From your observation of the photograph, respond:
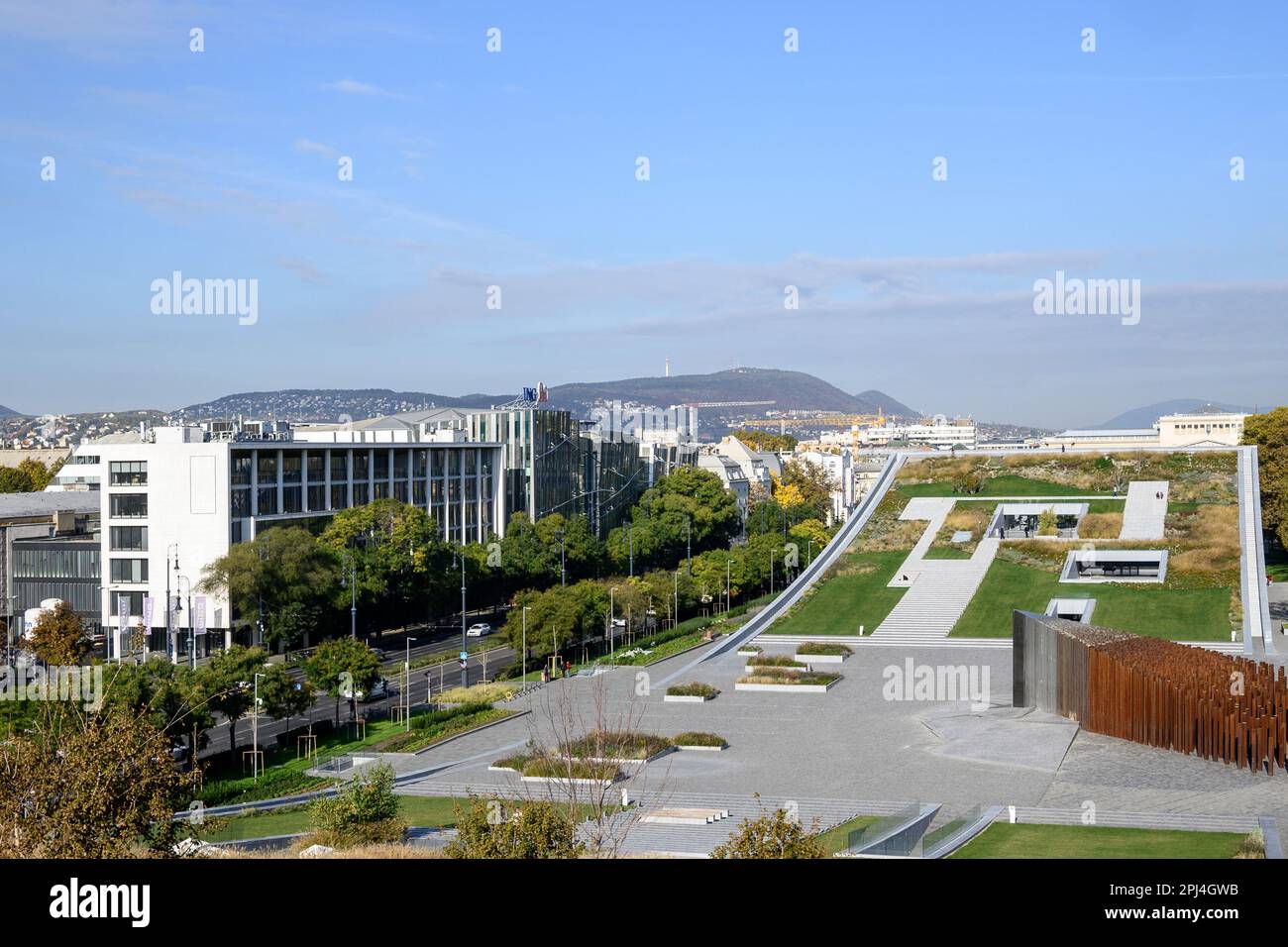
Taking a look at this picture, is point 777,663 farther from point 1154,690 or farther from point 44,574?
point 44,574

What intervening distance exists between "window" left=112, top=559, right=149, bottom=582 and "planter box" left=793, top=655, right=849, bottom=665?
2454cm

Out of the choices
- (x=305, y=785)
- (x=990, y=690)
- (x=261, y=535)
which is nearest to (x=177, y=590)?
(x=261, y=535)

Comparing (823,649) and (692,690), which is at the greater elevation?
(823,649)

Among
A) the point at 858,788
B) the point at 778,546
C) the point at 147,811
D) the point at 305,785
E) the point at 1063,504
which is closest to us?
the point at 147,811

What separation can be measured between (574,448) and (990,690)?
140 feet

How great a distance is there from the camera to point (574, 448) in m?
73.2

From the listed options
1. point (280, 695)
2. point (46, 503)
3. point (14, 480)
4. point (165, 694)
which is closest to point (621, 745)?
point (280, 695)

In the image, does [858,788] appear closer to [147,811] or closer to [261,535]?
[147,811]

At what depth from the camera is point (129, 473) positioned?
157 feet

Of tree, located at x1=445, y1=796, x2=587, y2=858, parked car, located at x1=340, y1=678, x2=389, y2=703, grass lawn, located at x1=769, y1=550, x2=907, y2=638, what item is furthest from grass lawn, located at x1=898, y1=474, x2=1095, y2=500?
tree, located at x1=445, y1=796, x2=587, y2=858

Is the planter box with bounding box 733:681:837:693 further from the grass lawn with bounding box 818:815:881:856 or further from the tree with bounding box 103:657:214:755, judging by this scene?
the tree with bounding box 103:657:214:755

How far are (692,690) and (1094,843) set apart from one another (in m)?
16.6
